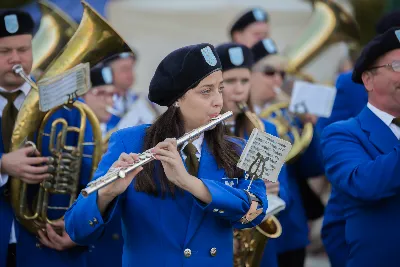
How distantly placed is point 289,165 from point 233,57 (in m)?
1.44

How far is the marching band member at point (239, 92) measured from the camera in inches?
273

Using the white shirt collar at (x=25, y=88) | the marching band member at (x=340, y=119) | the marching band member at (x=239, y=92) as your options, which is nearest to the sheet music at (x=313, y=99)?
the marching band member at (x=340, y=119)

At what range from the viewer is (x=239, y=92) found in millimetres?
6957

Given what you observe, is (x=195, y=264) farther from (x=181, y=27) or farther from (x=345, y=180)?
(x=181, y=27)

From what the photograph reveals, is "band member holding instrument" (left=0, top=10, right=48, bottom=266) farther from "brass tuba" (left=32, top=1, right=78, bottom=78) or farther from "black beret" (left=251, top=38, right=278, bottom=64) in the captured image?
"black beret" (left=251, top=38, right=278, bottom=64)

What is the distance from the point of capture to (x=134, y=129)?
17.1 feet

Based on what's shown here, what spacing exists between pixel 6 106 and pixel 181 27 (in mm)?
8284

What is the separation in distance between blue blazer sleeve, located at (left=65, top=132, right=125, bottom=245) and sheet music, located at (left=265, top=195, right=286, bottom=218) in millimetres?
1549

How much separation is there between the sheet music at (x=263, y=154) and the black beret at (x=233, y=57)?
2024 mm

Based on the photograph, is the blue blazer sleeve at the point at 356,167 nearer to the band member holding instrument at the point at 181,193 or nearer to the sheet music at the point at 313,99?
the band member holding instrument at the point at 181,193

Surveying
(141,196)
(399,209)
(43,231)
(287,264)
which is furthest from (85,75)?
(287,264)

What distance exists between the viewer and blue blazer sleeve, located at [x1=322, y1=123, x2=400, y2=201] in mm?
5379

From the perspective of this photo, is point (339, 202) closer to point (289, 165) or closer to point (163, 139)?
Answer: point (163, 139)

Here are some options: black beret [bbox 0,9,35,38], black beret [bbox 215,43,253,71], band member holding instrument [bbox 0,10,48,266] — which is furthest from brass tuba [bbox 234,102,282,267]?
black beret [bbox 0,9,35,38]
